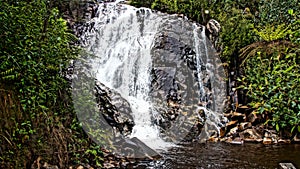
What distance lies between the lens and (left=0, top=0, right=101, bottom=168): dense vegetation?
2.97m

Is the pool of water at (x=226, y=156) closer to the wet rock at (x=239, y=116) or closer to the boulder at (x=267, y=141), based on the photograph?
the boulder at (x=267, y=141)

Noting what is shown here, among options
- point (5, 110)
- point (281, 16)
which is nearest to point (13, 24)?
point (5, 110)

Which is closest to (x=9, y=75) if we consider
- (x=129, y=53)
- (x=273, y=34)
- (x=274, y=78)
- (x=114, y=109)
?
(x=114, y=109)

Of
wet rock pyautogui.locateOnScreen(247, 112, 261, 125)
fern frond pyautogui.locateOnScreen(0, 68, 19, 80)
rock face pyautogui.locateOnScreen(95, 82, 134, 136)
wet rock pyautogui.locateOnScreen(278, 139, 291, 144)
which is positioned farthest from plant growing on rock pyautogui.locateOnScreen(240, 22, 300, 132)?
fern frond pyautogui.locateOnScreen(0, 68, 19, 80)

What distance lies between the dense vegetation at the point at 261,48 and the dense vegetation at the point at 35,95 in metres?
4.08

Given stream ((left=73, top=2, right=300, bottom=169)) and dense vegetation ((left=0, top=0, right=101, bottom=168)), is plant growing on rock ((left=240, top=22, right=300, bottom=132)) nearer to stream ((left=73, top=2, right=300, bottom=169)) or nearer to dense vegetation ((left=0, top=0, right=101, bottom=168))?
stream ((left=73, top=2, right=300, bottom=169))

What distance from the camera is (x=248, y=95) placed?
6.89 metres

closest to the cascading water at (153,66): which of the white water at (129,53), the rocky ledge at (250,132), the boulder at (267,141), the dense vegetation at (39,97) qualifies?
the white water at (129,53)

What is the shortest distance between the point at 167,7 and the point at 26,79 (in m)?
6.17

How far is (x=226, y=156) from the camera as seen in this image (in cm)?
Answer: 473

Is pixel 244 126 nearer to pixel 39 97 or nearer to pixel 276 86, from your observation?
pixel 276 86

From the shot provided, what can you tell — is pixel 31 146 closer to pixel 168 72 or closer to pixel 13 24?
pixel 13 24

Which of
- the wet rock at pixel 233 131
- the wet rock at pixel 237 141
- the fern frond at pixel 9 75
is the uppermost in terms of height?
the fern frond at pixel 9 75

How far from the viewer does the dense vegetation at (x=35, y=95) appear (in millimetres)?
2975
